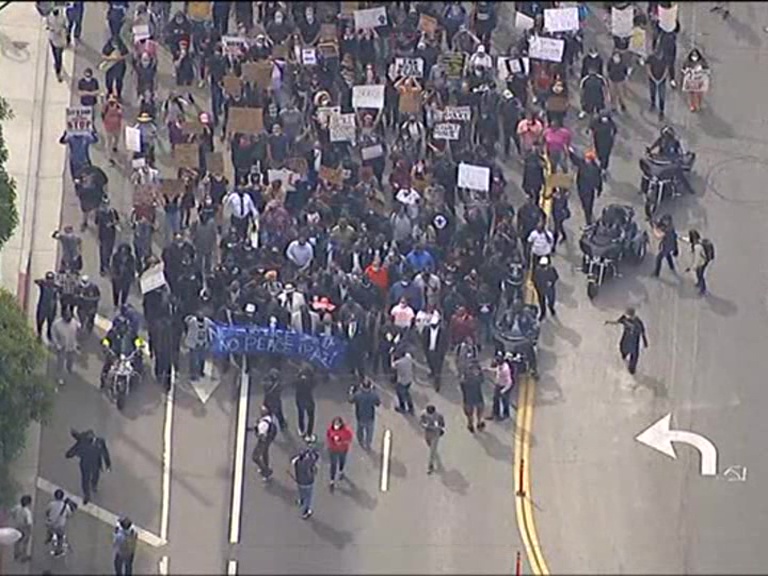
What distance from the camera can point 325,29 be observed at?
48469 mm

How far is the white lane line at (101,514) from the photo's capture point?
128 feet

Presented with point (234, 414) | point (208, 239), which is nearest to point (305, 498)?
point (234, 414)

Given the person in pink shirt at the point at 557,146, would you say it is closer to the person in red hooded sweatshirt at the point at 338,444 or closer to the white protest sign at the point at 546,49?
the white protest sign at the point at 546,49

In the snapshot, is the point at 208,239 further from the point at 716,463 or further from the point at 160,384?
the point at 716,463

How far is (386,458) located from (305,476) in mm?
2084

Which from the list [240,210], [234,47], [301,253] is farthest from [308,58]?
[301,253]

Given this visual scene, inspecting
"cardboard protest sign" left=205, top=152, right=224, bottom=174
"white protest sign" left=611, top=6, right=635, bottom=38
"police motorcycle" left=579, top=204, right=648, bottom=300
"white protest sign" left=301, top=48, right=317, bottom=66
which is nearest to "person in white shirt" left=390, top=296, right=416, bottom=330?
"police motorcycle" left=579, top=204, right=648, bottom=300

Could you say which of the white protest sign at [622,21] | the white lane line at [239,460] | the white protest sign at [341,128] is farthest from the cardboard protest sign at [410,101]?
the white lane line at [239,460]

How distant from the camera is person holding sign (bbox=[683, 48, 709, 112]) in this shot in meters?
47.9

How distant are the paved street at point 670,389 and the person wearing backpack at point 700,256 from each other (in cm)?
26

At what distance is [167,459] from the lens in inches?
1610

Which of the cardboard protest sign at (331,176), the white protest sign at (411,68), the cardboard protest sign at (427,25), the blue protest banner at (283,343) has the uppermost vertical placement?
the cardboard protest sign at (427,25)

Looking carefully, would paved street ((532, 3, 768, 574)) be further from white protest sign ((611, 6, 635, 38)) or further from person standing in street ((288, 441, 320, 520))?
person standing in street ((288, 441, 320, 520))

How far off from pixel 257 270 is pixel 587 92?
842cm
